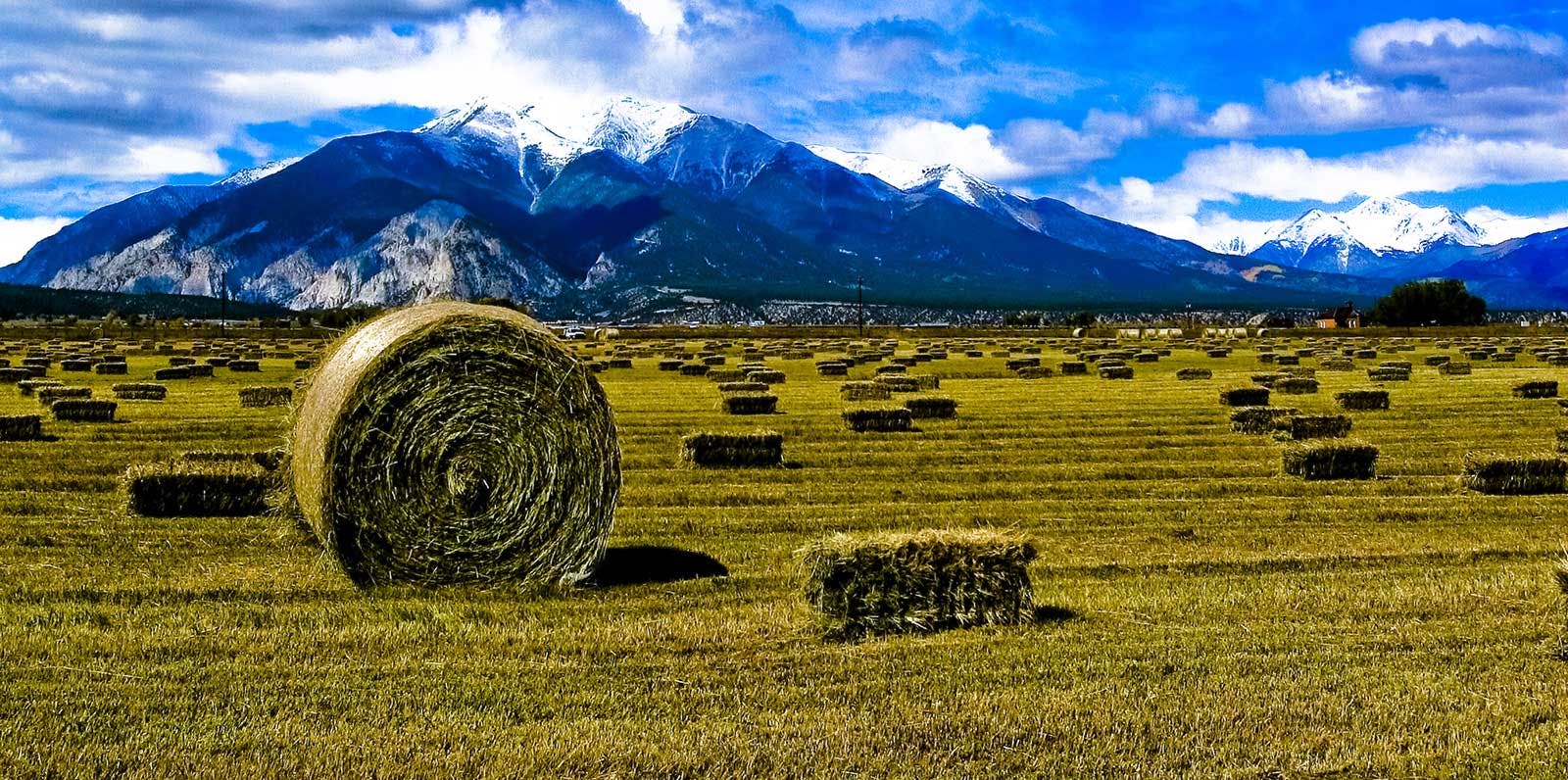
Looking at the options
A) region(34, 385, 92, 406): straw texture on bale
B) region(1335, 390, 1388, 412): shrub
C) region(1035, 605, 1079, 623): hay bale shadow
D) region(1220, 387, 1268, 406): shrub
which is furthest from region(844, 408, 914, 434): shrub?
region(34, 385, 92, 406): straw texture on bale

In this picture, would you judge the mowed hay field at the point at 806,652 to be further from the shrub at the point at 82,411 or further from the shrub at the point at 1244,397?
the shrub at the point at 1244,397

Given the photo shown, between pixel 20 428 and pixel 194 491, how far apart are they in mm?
11009

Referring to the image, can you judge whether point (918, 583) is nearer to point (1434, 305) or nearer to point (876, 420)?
point (876, 420)

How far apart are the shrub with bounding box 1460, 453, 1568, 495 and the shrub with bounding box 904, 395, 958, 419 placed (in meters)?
12.8

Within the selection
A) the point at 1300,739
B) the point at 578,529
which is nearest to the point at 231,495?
the point at 578,529

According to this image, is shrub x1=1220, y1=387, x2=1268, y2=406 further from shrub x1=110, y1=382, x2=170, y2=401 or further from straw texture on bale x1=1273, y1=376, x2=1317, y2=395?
shrub x1=110, y1=382, x2=170, y2=401

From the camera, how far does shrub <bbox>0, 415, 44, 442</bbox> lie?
25078 millimetres

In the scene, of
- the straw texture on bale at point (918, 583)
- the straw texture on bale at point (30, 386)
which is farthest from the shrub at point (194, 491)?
the straw texture on bale at point (30, 386)

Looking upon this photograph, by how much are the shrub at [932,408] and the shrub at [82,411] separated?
18.4 meters

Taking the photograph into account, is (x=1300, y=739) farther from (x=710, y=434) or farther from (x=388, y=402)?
(x=710, y=434)

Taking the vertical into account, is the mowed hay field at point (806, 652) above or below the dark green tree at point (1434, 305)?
below

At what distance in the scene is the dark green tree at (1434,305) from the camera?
432 ft

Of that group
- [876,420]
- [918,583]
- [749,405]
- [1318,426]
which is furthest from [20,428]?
[1318,426]

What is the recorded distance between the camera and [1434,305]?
434ft
